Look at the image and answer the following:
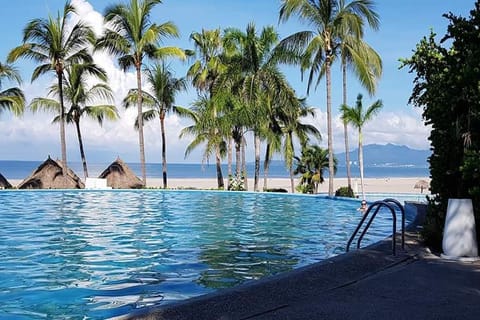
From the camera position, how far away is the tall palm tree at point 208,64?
93.8ft

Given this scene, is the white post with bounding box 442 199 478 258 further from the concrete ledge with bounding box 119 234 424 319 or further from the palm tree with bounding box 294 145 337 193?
the palm tree with bounding box 294 145 337 193

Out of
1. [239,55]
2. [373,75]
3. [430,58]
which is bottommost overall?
[430,58]

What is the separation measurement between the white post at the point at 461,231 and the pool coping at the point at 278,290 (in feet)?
1.63

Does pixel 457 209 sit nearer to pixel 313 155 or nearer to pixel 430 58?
pixel 430 58

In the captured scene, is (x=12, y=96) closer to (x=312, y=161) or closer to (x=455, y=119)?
(x=312, y=161)

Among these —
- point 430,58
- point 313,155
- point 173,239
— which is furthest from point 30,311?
point 313,155

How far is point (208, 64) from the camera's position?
28891mm

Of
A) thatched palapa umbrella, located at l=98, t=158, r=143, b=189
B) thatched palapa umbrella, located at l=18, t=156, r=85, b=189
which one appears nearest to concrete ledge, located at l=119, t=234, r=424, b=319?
thatched palapa umbrella, located at l=18, t=156, r=85, b=189

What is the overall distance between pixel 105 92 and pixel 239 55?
937 cm

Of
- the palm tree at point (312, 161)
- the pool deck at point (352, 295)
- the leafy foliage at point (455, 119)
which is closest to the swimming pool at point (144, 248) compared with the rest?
the pool deck at point (352, 295)

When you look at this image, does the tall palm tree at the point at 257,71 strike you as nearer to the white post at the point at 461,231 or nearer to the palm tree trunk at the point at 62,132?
the palm tree trunk at the point at 62,132

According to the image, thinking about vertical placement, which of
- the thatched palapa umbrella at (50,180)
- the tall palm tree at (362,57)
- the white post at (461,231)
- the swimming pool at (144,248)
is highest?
the tall palm tree at (362,57)

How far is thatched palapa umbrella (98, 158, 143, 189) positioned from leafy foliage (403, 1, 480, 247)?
22670 millimetres

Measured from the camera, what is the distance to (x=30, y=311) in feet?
18.6
